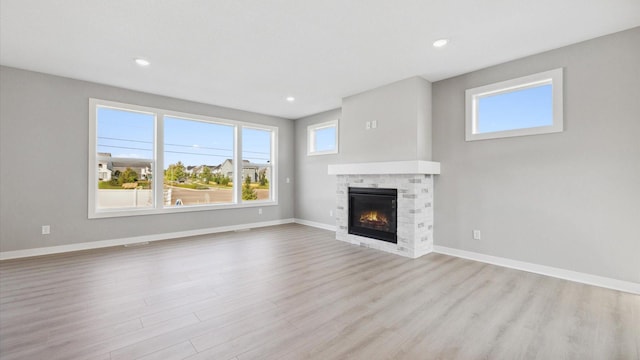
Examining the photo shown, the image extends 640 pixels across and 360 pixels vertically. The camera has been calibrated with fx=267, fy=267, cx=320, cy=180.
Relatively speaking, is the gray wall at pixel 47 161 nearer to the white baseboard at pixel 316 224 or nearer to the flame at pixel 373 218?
the white baseboard at pixel 316 224

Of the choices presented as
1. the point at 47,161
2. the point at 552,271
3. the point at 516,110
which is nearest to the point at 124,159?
the point at 47,161

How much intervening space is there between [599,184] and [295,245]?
4091 millimetres

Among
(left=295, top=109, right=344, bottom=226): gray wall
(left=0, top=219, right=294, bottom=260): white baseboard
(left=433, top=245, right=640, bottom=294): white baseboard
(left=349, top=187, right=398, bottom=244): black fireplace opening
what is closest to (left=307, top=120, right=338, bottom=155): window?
(left=295, top=109, right=344, bottom=226): gray wall

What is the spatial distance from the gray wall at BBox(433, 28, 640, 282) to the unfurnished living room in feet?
0.07

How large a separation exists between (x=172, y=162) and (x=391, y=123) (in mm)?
4309

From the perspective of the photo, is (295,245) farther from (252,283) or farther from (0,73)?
(0,73)

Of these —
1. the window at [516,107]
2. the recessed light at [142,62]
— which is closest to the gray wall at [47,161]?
the recessed light at [142,62]

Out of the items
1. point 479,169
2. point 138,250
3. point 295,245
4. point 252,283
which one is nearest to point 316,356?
point 252,283

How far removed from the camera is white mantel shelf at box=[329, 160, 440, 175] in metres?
3.95

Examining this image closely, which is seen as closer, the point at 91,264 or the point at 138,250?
the point at 91,264

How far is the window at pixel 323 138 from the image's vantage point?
614 centimetres

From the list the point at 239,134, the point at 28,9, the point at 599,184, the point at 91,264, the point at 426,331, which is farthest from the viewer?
the point at 239,134

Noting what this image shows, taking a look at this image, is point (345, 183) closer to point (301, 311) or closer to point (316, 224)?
point (316, 224)

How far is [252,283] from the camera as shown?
299 cm
